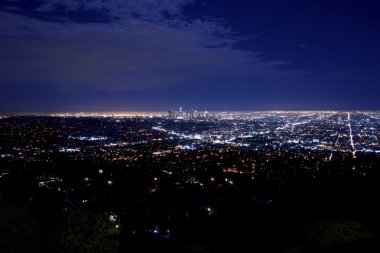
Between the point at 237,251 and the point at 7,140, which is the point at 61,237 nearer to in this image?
the point at 237,251

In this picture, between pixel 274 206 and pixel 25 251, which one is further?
pixel 274 206

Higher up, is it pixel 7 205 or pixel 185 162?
pixel 7 205

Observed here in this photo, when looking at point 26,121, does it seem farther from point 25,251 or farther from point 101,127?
point 25,251

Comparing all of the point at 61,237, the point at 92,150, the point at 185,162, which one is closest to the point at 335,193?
the point at 61,237

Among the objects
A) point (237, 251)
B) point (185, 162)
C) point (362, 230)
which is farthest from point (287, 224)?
point (185, 162)

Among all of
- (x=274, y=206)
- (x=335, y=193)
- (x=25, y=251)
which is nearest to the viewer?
(x=25, y=251)

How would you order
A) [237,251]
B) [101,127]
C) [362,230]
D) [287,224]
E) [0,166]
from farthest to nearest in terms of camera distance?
[101,127] < [0,166] < [287,224] < [237,251] < [362,230]

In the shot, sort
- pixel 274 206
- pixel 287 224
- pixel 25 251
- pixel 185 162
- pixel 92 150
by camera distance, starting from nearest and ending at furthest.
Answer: pixel 25 251
pixel 287 224
pixel 274 206
pixel 185 162
pixel 92 150

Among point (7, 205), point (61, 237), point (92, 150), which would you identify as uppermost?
point (7, 205)

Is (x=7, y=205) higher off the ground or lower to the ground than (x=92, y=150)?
higher
